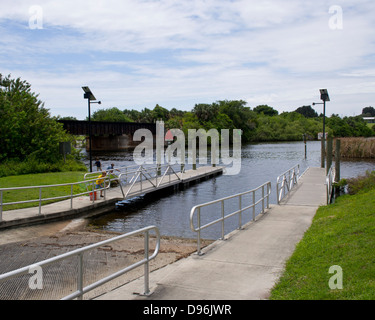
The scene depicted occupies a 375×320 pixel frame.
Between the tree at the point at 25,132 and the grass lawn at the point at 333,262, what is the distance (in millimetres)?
23205

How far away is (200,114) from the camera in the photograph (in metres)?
102

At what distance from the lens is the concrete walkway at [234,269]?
602cm

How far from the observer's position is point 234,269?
738 centimetres

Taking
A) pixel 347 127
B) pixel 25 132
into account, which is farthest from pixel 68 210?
pixel 347 127

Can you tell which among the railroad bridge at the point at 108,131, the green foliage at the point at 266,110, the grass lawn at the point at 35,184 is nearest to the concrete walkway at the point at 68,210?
the grass lawn at the point at 35,184

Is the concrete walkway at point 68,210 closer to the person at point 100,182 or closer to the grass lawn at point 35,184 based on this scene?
the person at point 100,182

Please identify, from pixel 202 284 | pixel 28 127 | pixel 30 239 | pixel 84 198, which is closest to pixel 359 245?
pixel 202 284

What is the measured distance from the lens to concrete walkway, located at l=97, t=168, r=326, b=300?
602 centimetres

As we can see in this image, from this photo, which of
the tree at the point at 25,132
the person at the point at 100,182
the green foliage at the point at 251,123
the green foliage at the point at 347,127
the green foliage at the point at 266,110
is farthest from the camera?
the green foliage at the point at 266,110

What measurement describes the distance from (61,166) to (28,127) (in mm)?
4207

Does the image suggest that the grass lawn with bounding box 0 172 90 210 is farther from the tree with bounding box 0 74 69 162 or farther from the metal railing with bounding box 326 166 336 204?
the metal railing with bounding box 326 166 336 204

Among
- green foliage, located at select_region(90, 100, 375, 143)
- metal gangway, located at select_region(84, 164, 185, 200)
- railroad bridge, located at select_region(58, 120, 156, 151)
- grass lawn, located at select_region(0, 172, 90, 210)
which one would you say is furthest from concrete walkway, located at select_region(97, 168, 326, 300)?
green foliage, located at select_region(90, 100, 375, 143)

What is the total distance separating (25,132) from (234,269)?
25928 millimetres

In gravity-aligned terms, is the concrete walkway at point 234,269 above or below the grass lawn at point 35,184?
below
